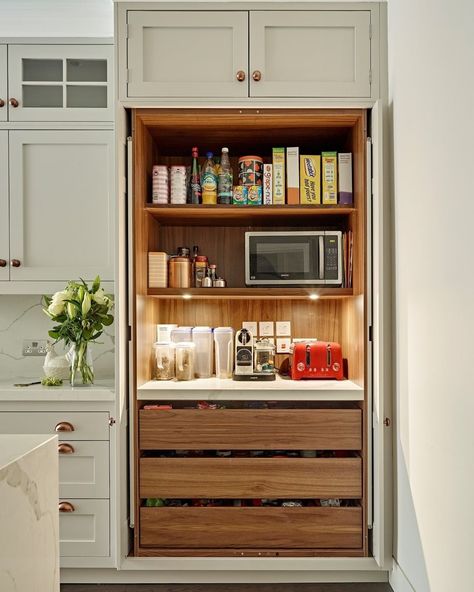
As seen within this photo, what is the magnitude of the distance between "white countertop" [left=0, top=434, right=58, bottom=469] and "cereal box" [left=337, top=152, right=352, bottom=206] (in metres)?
1.68

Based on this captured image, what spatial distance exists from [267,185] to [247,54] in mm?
547

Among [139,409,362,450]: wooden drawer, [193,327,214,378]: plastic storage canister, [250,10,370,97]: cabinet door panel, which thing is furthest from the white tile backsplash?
[250,10,370,97]: cabinet door panel

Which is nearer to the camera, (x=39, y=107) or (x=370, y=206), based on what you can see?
(x=370, y=206)

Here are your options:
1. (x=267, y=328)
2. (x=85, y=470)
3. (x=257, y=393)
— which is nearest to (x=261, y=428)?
(x=257, y=393)

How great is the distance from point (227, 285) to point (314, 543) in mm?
1281

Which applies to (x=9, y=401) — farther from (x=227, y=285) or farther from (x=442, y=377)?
(x=442, y=377)

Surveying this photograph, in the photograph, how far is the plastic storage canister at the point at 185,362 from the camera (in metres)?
2.46

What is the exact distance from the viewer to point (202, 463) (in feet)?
7.43

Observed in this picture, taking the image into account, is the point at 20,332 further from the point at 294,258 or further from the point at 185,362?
Result: the point at 294,258

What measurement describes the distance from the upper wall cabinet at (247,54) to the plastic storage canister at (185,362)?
1.08 metres

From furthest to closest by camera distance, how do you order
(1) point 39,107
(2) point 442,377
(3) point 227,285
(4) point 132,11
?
(3) point 227,285, (1) point 39,107, (4) point 132,11, (2) point 442,377

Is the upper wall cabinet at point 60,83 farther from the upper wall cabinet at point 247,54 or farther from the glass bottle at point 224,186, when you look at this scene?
the glass bottle at point 224,186

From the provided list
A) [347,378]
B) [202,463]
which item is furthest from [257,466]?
[347,378]

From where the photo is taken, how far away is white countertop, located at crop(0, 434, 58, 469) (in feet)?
3.23
